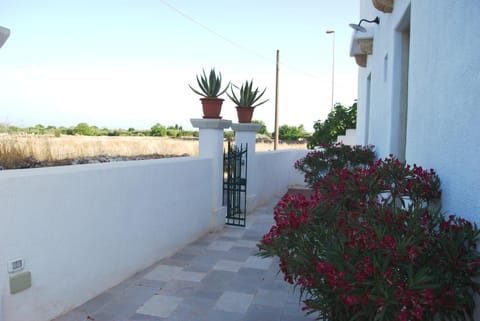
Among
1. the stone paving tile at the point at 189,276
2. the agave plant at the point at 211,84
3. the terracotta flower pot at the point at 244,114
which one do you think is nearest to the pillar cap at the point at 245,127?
the terracotta flower pot at the point at 244,114

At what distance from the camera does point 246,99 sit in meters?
8.02

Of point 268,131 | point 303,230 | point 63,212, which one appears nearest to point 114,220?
point 63,212

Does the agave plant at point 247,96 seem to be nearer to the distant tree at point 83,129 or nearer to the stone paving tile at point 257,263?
the stone paving tile at point 257,263

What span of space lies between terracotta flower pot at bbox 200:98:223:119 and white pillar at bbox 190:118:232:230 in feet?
0.42

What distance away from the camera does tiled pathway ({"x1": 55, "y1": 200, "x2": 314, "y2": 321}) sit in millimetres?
3436

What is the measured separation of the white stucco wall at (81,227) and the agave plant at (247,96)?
3037mm

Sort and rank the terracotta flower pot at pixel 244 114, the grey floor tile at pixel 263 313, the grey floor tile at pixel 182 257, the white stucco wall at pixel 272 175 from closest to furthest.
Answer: the grey floor tile at pixel 263 313, the grey floor tile at pixel 182 257, the terracotta flower pot at pixel 244 114, the white stucco wall at pixel 272 175

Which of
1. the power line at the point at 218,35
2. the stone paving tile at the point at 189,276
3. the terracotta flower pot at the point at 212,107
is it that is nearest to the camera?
the stone paving tile at the point at 189,276

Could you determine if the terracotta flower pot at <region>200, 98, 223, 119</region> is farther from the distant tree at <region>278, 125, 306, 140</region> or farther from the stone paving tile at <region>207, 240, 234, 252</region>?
the distant tree at <region>278, 125, 306, 140</region>

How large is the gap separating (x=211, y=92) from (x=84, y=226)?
11.9ft

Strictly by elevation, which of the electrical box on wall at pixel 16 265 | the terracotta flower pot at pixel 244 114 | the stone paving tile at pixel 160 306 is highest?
the terracotta flower pot at pixel 244 114

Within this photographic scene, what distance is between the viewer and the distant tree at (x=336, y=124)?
15.2m

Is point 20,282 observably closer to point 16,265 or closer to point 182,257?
point 16,265

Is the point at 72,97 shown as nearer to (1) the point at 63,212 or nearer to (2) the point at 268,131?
(1) the point at 63,212
